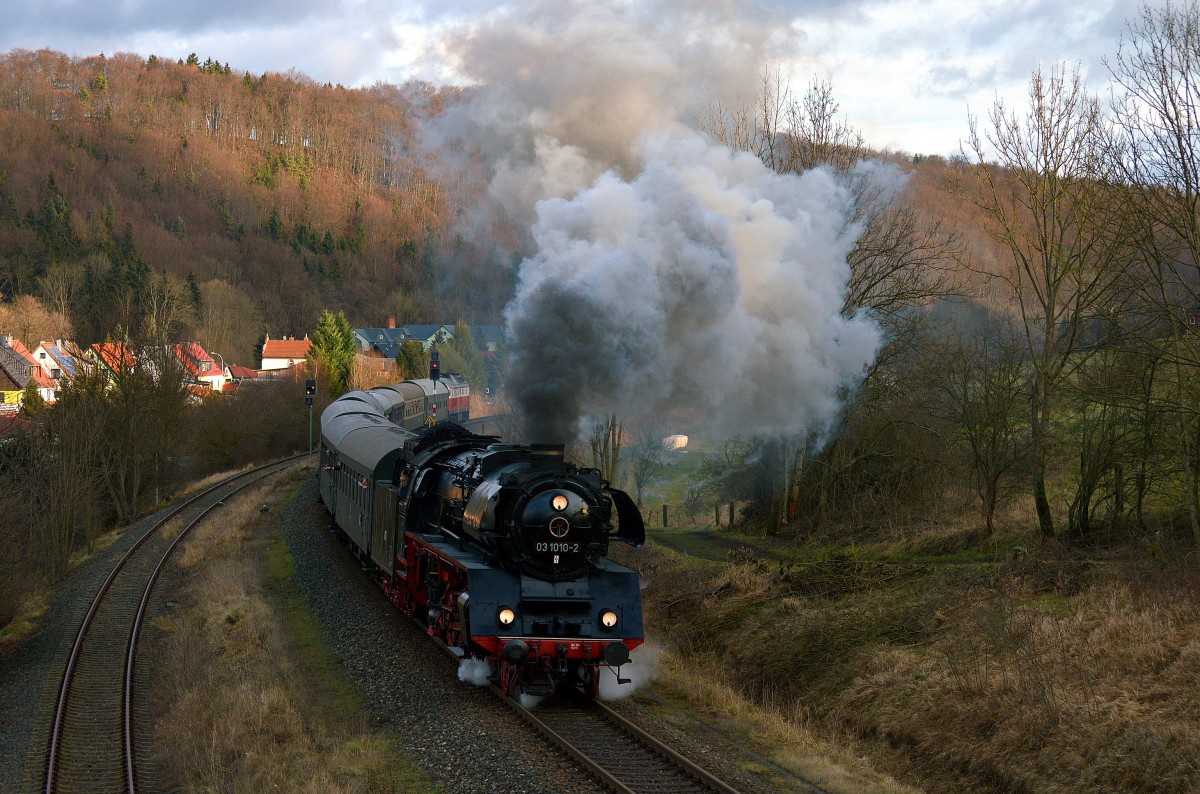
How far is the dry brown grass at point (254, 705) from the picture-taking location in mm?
10039

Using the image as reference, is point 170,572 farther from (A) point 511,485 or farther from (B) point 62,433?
(A) point 511,485

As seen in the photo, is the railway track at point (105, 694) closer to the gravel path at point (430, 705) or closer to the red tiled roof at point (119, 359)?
the gravel path at point (430, 705)

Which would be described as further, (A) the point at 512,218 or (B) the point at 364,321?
(B) the point at 364,321

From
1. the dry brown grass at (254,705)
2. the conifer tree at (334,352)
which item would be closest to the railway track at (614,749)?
the dry brown grass at (254,705)

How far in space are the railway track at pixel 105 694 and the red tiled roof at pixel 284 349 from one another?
2609 inches

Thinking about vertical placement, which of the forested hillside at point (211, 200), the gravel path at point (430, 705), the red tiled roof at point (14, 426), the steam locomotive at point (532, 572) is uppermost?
the forested hillside at point (211, 200)

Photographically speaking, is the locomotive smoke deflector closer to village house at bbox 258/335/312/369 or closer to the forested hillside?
the forested hillside

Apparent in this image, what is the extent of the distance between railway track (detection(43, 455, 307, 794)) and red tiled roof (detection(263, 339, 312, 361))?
217 ft

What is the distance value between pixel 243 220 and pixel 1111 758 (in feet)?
401

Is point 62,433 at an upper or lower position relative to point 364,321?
lower

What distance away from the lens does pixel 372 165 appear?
97.3m

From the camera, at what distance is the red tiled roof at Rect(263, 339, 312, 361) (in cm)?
8881

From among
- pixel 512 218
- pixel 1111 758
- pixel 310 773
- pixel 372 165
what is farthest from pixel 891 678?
pixel 372 165

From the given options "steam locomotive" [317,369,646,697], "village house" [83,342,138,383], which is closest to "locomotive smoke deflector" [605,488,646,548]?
"steam locomotive" [317,369,646,697]
